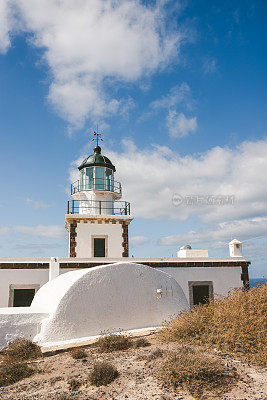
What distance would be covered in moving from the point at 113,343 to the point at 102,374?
1.83m

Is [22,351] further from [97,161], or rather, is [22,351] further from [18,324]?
[97,161]

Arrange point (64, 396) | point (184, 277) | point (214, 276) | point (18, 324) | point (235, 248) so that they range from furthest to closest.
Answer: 1. point (235, 248)
2. point (214, 276)
3. point (184, 277)
4. point (18, 324)
5. point (64, 396)

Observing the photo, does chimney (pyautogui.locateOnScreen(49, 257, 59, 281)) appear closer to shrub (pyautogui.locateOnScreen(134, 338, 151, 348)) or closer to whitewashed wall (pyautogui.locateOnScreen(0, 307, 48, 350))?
whitewashed wall (pyautogui.locateOnScreen(0, 307, 48, 350))

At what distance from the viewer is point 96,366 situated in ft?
19.2

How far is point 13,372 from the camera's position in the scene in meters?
6.05

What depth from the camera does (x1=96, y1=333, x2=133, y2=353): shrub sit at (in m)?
7.34

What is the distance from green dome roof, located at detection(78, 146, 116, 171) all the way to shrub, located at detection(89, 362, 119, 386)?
50.3 ft

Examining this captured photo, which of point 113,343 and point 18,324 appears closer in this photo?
point 113,343

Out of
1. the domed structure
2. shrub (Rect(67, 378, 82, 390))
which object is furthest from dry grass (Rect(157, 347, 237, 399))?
the domed structure

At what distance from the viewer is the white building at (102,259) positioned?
14055mm

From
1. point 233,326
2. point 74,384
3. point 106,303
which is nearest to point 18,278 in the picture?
point 106,303

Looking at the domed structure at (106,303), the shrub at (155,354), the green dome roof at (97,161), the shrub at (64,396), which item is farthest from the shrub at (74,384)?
the green dome roof at (97,161)

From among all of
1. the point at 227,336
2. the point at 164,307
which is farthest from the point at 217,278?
the point at 227,336

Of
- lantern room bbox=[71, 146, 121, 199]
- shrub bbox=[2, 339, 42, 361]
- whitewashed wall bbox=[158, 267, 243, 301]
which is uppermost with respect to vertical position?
lantern room bbox=[71, 146, 121, 199]
